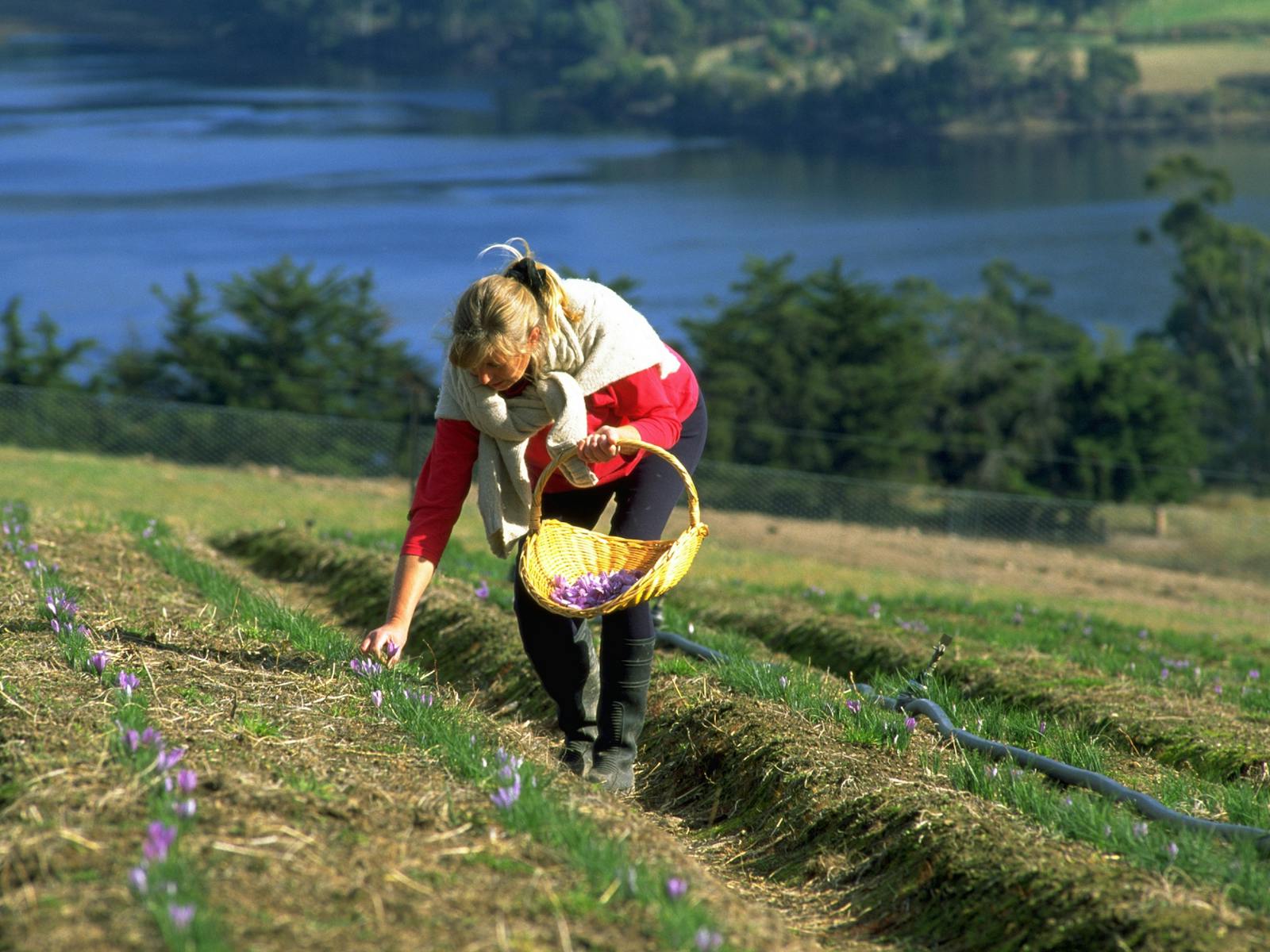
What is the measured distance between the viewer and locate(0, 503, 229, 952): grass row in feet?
9.45

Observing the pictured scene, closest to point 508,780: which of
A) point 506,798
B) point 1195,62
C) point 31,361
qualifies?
point 506,798

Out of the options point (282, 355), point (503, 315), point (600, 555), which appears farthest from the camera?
point (282, 355)

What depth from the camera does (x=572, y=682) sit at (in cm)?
508

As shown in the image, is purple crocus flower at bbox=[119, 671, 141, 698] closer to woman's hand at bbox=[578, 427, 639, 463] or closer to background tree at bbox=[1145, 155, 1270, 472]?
woman's hand at bbox=[578, 427, 639, 463]

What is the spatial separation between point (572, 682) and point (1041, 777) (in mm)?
1695

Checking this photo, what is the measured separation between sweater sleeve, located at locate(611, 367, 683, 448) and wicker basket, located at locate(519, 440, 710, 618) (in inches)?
3.0

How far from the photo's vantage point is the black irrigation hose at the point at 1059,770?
13.2ft

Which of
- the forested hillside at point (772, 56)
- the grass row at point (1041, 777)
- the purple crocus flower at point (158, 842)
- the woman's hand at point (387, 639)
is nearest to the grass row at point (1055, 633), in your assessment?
the grass row at point (1041, 777)

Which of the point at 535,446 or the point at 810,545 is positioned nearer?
the point at 535,446

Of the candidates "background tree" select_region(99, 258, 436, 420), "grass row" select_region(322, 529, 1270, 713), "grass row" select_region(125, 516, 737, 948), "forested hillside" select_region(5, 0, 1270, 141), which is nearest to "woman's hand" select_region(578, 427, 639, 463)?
"grass row" select_region(125, 516, 737, 948)

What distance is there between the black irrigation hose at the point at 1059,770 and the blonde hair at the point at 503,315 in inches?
87.3

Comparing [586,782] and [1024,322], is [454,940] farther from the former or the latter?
[1024,322]

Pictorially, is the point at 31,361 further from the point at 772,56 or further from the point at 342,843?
the point at 772,56

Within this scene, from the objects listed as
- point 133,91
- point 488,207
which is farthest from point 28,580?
point 133,91
